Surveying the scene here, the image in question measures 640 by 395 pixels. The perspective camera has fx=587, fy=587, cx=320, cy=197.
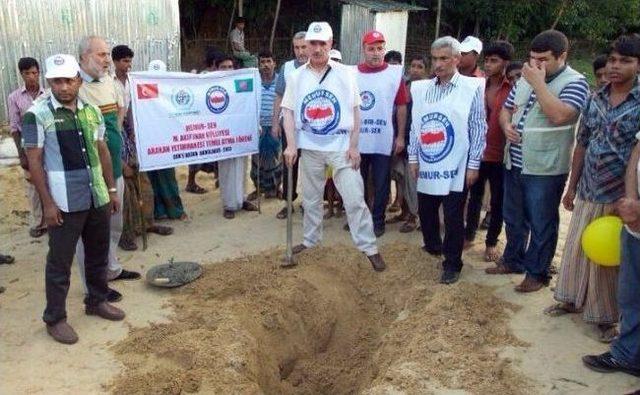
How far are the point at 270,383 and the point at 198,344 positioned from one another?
23.0 inches

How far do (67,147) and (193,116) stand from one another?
8.28 feet

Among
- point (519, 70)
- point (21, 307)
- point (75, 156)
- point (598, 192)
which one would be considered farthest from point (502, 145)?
point (21, 307)

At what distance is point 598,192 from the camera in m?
3.98

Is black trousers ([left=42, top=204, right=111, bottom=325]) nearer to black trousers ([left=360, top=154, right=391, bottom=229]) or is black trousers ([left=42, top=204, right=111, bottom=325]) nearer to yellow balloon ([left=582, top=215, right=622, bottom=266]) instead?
black trousers ([left=360, top=154, right=391, bottom=229])

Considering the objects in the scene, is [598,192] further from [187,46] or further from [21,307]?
[187,46]

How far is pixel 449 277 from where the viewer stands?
5008 mm

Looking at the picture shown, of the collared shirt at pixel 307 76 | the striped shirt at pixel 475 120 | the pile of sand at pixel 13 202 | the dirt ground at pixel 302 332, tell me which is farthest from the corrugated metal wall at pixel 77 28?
the striped shirt at pixel 475 120

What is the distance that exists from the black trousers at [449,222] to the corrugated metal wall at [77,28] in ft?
24.9

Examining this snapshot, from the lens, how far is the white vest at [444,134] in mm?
4660

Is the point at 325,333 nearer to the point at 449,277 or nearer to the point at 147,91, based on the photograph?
the point at 449,277

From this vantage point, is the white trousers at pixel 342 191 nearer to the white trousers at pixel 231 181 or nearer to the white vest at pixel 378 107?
the white vest at pixel 378 107

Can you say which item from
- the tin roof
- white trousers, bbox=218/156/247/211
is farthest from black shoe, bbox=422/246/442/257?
the tin roof

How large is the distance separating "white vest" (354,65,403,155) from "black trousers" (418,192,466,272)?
835mm

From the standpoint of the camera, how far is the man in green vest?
4.22m
